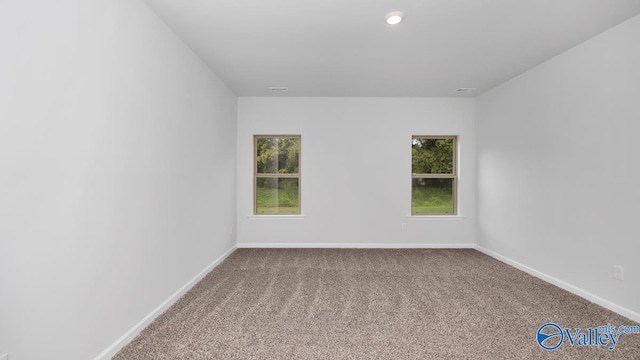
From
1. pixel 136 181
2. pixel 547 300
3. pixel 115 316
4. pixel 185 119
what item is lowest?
pixel 547 300

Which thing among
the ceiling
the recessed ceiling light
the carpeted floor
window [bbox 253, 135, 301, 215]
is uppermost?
the ceiling

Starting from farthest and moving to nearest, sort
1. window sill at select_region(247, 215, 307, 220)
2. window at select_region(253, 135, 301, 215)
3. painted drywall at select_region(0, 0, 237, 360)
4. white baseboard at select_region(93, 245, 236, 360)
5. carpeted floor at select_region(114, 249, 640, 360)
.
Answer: window at select_region(253, 135, 301, 215)
window sill at select_region(247, 215, 307, 220)
carpeted floor at select_region(114, 249, 640, 360)
white baseboard at select_region(93, 245, 236, 360)
painted drywall at select_region(0, 0, 237, 360)

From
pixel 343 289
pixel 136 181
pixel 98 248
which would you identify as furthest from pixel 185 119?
pixel 343 289

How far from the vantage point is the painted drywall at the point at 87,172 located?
4.34 feet

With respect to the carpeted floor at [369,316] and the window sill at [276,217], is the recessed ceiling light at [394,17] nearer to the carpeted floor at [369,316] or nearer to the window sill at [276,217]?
the carpeted floor at [369,316]

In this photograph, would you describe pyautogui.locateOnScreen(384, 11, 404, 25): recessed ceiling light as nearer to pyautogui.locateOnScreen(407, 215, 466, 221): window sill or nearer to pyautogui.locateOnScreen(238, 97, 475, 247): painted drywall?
pyautogui.locateOnScreen(238, 97, 475, 247): painted drywall

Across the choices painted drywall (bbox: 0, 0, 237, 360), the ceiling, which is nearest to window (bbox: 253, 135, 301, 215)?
the ceiling

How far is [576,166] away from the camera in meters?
3.05

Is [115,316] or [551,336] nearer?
[115,316]

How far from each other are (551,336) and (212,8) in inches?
142

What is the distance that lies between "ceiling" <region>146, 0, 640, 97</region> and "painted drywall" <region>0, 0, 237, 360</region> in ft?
1.82

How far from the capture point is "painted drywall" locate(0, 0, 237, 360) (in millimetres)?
1322

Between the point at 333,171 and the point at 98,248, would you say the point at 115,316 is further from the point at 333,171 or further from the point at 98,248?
the point at 333,171

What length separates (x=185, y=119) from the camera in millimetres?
3012
